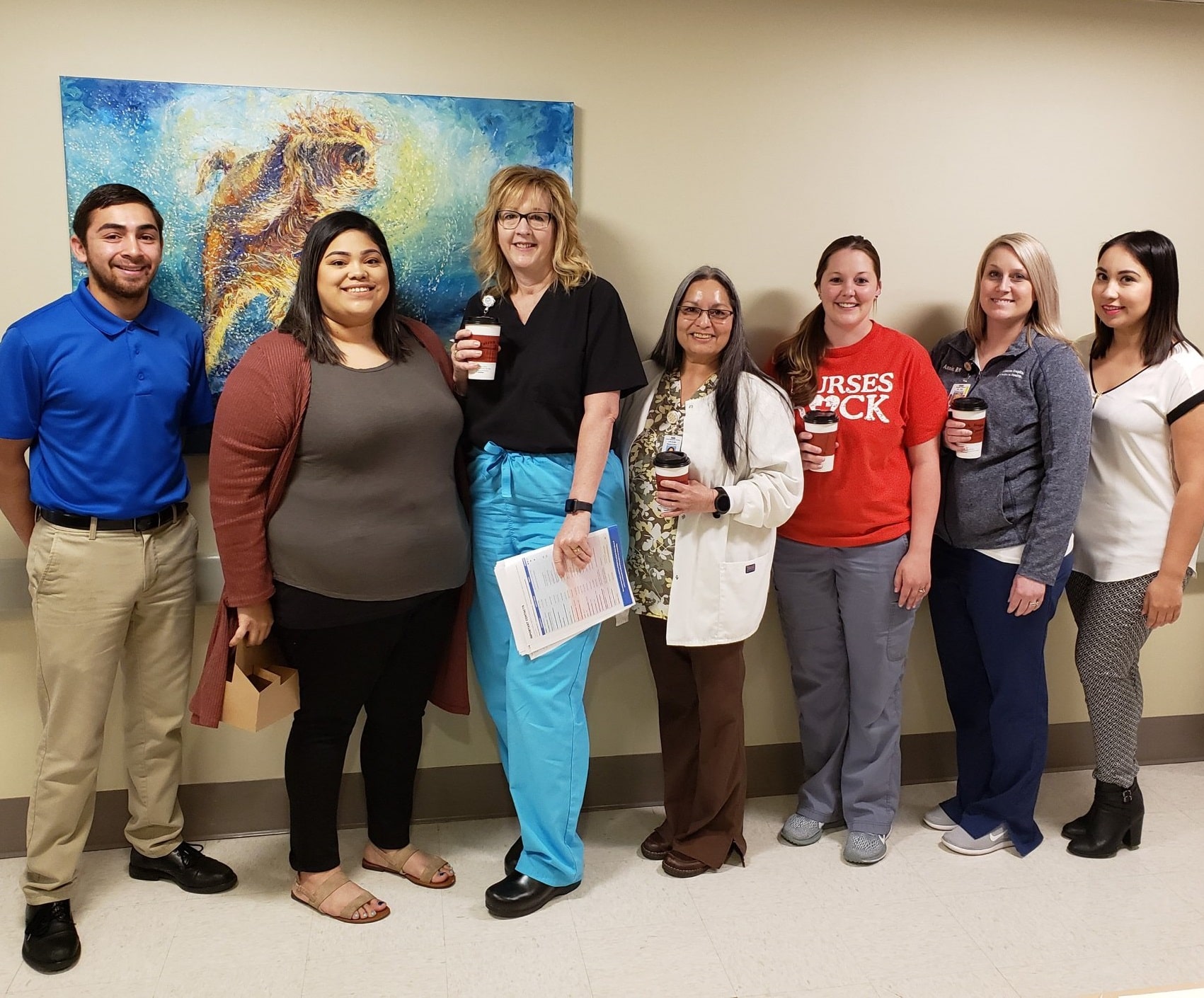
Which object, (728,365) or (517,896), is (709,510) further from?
(517,896)

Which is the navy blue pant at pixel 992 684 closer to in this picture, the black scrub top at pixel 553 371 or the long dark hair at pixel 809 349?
the long dark hair at pixel 809 349

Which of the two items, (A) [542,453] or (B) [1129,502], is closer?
(A) [542,453]

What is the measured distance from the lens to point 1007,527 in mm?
2564

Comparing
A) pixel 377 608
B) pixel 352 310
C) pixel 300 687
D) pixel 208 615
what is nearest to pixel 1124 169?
pixel 352 310

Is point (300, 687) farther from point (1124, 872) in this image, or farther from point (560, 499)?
point (1124, 872)

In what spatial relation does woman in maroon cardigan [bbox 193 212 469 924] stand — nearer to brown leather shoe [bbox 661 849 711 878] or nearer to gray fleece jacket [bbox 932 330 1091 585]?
brown leather shoe [bbox 661 849 711 878]

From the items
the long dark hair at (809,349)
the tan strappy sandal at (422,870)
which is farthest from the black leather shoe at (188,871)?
the long dark hair at (809,349)

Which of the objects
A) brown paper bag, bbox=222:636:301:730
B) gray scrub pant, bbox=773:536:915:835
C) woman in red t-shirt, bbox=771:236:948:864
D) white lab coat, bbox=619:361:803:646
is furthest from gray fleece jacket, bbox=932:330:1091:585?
brown paper bag, bbox=222:636:301:730

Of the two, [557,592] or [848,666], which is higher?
[557,592]

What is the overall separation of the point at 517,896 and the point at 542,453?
3.51 feet

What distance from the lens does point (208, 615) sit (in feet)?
8.71

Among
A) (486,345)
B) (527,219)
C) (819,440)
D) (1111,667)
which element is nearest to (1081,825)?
(1111,667)

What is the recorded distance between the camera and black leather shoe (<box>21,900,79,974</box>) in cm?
218

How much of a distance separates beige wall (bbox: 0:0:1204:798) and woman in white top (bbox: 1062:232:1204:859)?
0.38 m
